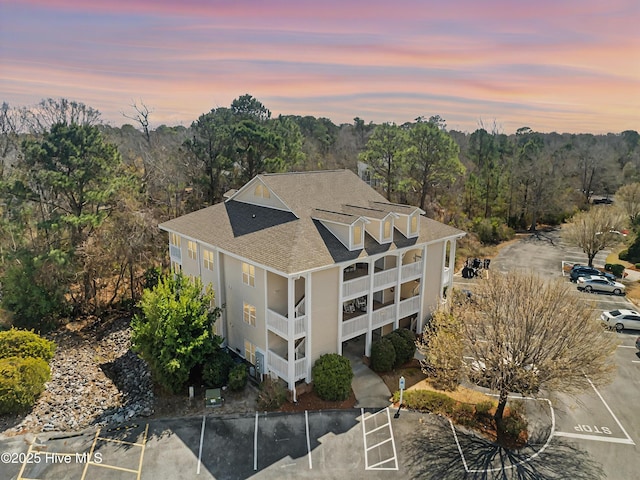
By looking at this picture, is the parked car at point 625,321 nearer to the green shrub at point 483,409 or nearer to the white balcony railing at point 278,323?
the green shrub at point 483,409

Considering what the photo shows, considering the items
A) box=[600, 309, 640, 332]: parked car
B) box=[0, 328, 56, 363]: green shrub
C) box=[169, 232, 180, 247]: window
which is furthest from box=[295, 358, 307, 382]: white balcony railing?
box=[600, 309, 640, 332]: parked car

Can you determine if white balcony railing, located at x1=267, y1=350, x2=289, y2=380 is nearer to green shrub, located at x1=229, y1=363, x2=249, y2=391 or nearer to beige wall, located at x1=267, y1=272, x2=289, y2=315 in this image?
green shrub, located at x1=229, y1=363, x2=249, y2=391

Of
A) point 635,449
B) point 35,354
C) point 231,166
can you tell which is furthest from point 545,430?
point 231,166

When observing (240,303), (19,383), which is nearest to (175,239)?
(240,303)

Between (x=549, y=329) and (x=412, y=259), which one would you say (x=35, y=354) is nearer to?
(x=412, y=259)

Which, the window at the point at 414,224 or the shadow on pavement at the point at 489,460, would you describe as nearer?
the shadow on pavement at the point at 489,460

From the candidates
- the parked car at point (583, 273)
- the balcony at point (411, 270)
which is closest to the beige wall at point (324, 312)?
the balcony at point (411, 270)
